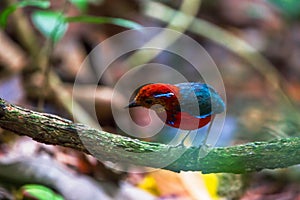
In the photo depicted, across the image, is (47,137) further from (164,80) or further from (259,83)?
(259,83)

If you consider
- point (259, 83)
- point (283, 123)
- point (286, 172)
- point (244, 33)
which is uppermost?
point (244, 33)

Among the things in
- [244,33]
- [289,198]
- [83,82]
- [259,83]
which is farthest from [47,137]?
[244,33]

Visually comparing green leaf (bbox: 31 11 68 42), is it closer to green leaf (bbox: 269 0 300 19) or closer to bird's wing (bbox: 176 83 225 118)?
bird's wing (bbox: 176 83 225 118)

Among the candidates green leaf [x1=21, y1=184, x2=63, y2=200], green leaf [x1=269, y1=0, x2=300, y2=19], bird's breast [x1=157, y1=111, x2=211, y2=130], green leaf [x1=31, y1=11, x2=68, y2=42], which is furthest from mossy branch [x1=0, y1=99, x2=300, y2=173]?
green leaf [x1=269, y1=0, x2=300, y2=19]

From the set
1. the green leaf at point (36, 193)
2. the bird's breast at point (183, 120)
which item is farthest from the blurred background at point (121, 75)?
the bird's breast at point (183, 120)

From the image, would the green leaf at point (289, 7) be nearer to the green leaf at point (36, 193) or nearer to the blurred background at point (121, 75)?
the blurred background at point (121, 75)

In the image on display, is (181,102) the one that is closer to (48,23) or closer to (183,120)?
(183,120)
